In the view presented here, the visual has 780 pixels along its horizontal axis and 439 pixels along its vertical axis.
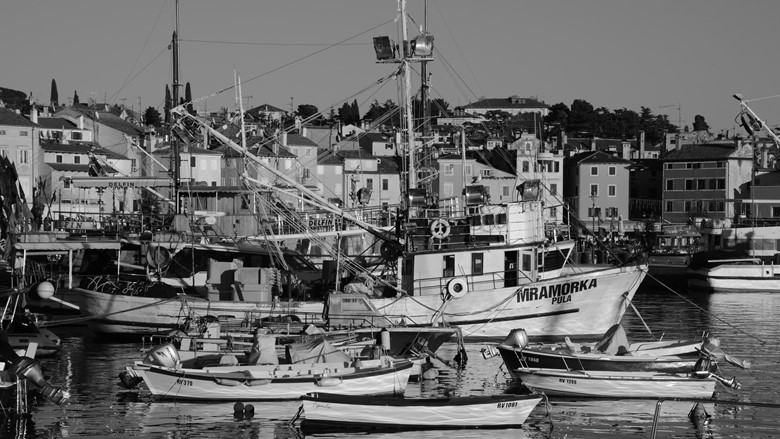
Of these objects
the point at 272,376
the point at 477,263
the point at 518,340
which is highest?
the point at 477,263

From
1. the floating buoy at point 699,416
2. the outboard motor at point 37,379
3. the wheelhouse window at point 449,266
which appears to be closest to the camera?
the floating buoy at point 699,416

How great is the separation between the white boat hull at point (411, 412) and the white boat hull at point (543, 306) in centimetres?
1410

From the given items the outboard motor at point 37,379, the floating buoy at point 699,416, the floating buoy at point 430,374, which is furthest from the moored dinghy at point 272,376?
the floating buoy at point 699,416

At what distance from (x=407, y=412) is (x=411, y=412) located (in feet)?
0.31

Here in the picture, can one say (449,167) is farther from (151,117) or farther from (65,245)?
(65,245)

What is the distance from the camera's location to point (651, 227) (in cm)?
10725

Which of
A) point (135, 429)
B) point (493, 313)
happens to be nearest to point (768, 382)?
point (493, 313)

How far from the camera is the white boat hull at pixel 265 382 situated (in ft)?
96.4

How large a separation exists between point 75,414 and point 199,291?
17.9m

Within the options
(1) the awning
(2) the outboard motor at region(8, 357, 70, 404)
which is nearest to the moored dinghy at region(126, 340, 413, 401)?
(2) the outboard motor at region(8, 357, 70, 404)

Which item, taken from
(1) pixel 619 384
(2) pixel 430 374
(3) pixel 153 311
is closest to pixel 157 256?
(3) pixel 153 311

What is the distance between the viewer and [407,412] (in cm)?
2658

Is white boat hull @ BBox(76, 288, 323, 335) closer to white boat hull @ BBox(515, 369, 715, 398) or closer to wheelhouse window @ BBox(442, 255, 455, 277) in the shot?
wheelhouse window @ BBox(442, 255, 455, 277)

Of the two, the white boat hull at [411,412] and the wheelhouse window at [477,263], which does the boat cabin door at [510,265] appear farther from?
the white boat hull at [411,412]
